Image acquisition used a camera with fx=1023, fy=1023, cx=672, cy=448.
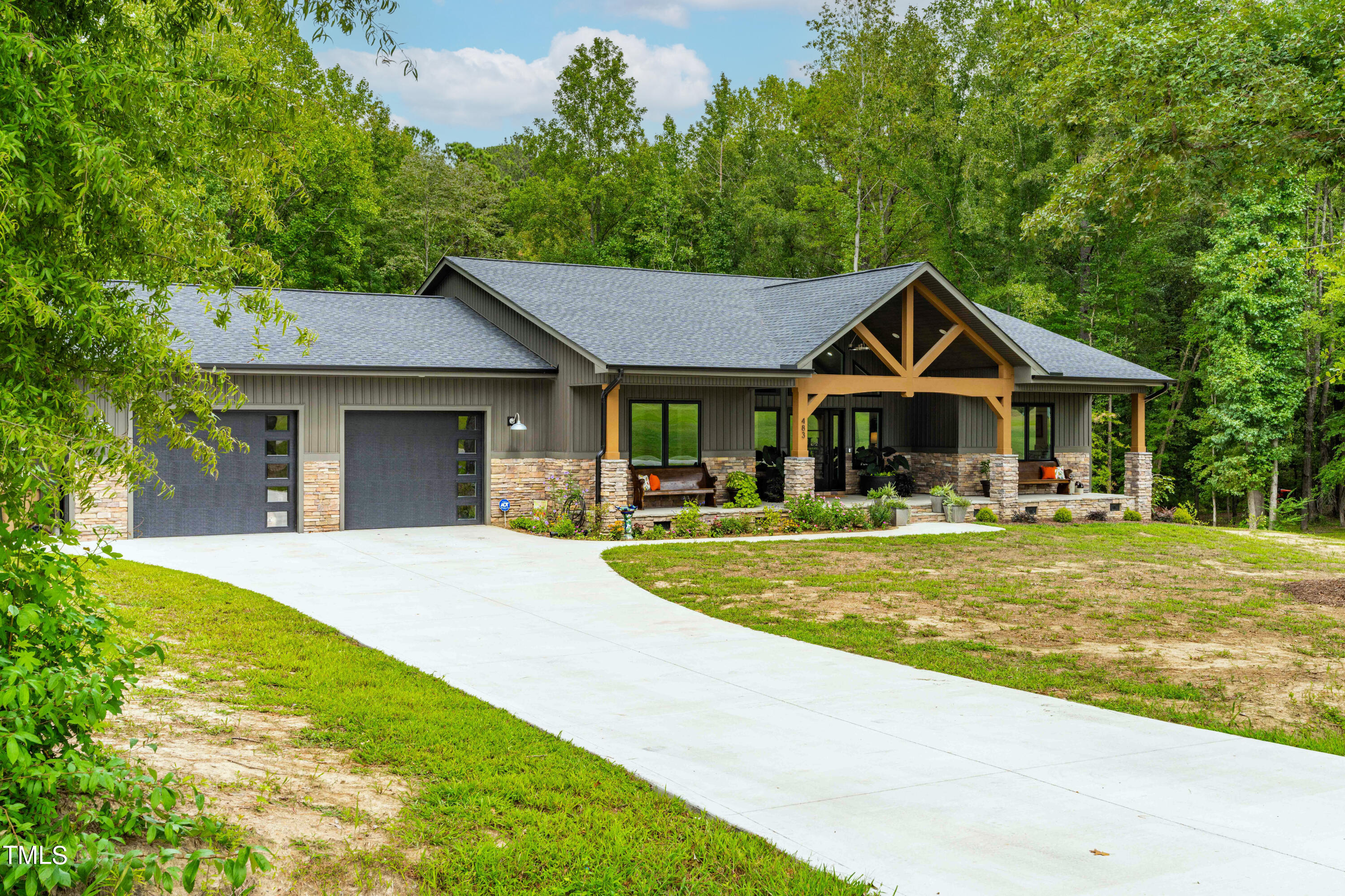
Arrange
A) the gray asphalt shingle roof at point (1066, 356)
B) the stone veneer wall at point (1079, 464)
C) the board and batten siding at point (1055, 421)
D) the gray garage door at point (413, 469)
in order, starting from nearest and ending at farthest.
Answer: the gray garage door at point (413, 469)
the gray asphalt shingle roof at point (1066, 356)
the board and batten siding at point (1055, 421)
the stone veneer wall at point (1079, 464)

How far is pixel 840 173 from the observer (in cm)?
4100

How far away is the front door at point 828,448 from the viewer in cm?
2380

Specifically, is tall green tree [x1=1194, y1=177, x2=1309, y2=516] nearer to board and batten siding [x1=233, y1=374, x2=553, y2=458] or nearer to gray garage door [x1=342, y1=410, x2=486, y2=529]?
board and batten siding [x1=233, y1=374, x2=553, y2=458]

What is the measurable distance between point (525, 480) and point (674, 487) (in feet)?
9.29

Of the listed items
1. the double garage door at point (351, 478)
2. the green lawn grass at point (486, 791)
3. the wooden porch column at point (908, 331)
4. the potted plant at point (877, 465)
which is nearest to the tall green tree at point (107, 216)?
the green lawn grass at point (486, 791)

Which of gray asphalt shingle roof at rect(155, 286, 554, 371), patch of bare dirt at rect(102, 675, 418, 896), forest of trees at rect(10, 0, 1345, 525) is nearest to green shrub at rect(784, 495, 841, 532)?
gray asphalt shingle roof at rect(155, 286, 554, 371)

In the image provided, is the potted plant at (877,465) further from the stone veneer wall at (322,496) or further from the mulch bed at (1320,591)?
the stone veneer wall at (322,496)

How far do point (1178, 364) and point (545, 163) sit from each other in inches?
1085

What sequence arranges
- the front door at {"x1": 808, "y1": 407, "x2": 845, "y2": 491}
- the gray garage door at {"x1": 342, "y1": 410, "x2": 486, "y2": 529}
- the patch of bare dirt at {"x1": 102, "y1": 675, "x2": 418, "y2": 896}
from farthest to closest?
the front door at {"x1": 808, "y1": 407, "x2": 845, "y2": 491} < the gray garage door at {"x1": 342, "y1": 410, "x2": 486, "y2": 529} < the patch of bare dirt at {"x1": 102, "y1": 675, "x2": 418, "y2": 896}

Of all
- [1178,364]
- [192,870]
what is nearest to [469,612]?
[192,870]

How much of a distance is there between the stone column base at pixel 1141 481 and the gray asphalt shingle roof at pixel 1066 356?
6.22 ft

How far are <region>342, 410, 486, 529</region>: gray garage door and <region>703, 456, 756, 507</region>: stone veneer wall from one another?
4.58 metres

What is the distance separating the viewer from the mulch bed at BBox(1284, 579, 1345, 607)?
11664 mm

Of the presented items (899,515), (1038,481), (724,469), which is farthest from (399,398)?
(1038,481)
